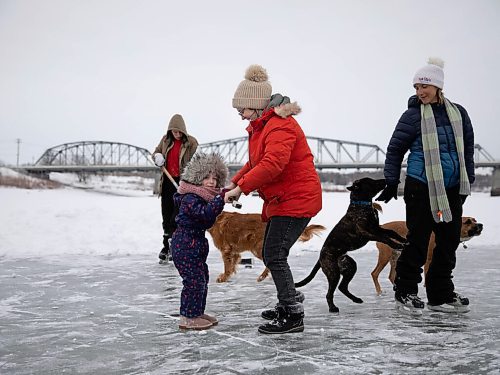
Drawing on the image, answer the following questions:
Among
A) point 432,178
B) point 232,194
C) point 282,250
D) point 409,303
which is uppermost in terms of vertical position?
point 432,178

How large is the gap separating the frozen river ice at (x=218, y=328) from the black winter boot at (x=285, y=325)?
60 mm

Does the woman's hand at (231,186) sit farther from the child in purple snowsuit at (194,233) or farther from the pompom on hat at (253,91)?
the pompom on hat at (253,91)

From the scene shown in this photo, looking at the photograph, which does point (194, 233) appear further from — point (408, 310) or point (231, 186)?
point (408, 310)

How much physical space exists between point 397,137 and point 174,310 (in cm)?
227

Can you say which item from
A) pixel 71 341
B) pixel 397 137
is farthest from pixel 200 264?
pixel 397 137

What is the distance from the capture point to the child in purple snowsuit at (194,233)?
141 inches

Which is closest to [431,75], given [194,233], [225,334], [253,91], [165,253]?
[253,91]

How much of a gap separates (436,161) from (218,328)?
2018 millimetres

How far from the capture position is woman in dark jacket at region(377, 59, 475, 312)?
387 centimetres

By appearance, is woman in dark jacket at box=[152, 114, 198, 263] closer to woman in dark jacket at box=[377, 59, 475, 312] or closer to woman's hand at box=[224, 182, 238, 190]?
woman's hand at box=[224, 182, 238, 190]

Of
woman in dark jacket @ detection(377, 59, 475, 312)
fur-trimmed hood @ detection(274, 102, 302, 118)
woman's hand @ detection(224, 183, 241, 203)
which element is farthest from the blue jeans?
woman in dark jacket @ detection(377, 59, 475, 312)

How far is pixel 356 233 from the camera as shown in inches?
159

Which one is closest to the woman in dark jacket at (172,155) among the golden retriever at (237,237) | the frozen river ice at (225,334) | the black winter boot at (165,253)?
the black winter boot at (165,253)

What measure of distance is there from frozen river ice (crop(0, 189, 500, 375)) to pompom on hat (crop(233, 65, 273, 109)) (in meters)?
1.60
